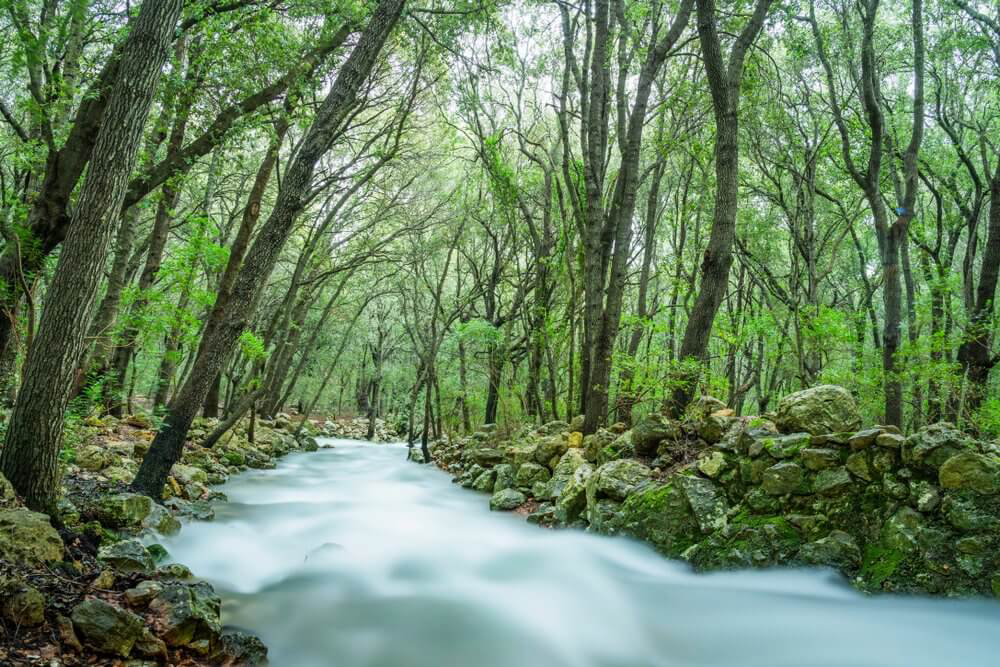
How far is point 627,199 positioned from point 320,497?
755 centimetres

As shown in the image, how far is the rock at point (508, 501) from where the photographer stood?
28.9 ft

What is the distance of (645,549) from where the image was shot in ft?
19.1

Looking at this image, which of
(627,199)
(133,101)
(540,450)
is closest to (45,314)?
(133,101)

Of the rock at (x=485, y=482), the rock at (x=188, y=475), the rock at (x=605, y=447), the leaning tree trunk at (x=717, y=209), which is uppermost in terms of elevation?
the leaning tree trunk at (x=717, y=209)

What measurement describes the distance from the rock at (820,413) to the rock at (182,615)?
5.38 m

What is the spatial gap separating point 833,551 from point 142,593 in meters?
5.31

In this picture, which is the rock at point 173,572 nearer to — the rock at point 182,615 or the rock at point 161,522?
the rock at point 182,615

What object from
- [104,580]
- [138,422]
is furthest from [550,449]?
[138,422]

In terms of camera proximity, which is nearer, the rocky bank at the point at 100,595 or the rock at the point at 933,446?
the rocky bank at the point at 100,595

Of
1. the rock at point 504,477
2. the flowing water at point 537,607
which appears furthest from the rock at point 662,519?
the rock at point 504,477

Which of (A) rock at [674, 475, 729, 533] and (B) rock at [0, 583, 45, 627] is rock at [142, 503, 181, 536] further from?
(A) rock at [674, 475, 729, 533]

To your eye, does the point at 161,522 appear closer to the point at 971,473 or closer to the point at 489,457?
the point at 489,457

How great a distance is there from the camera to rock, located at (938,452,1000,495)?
14.0 feet

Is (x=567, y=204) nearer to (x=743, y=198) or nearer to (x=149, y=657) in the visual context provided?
(x=743, y=198)
